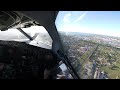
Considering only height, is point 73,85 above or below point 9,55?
above

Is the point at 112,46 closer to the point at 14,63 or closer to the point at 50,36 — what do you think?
the point at 50,36

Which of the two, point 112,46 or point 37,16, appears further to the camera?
point 112,46

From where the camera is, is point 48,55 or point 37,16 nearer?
point 37,16

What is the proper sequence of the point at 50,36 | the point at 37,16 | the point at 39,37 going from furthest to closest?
the point at 39,37, the point at 50,36, the point at 37,16

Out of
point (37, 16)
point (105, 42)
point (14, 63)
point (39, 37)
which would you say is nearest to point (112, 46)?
point (105, 42)
